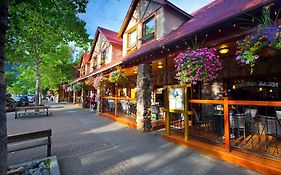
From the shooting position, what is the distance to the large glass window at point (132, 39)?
10.3 m

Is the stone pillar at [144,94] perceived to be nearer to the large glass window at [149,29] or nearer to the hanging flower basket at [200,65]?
the large glass window at [149,29]

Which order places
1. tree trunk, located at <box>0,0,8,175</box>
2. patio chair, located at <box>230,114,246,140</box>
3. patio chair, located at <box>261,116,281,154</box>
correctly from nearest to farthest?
tree trunk, located at <box>0,0,8,175</box>
patio chair, located at <box>261,116,281,154</box>
patio chair, located at <box>230,114,246,140</box>

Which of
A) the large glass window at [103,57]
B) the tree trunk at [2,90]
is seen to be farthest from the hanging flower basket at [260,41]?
the large glass window at [103,57]

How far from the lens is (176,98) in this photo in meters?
5.40

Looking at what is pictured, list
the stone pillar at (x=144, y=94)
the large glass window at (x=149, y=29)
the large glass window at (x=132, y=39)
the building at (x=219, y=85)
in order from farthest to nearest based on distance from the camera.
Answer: the large glass window at (x=132, y=39) → the large glass window at (x=149, y=29) → the stone pillar at (x=144, y=94) → the building at (x=219, y=85)

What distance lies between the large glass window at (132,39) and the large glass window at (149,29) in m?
1.07

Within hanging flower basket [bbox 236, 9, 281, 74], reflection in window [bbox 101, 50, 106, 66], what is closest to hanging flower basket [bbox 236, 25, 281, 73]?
hanging flower basket [bbox 236, 9, 281, 74]

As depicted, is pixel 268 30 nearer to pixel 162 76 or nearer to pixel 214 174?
pixel 214 174

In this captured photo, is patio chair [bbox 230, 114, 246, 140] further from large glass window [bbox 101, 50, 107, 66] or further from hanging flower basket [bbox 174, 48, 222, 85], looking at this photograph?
large glass window [bbox 101, 50, 107, 66]

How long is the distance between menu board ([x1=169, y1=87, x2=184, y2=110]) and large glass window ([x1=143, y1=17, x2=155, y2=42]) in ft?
14.6

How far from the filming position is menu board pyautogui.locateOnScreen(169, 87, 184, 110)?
522 centimetres

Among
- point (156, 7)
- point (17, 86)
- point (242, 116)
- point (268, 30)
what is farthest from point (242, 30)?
point (17, 86)

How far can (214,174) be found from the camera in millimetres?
3271

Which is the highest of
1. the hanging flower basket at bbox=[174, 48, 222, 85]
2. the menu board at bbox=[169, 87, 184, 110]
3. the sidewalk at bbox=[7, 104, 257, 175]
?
the hanging flower basket at bbox=[174, 48, 222, 85]
